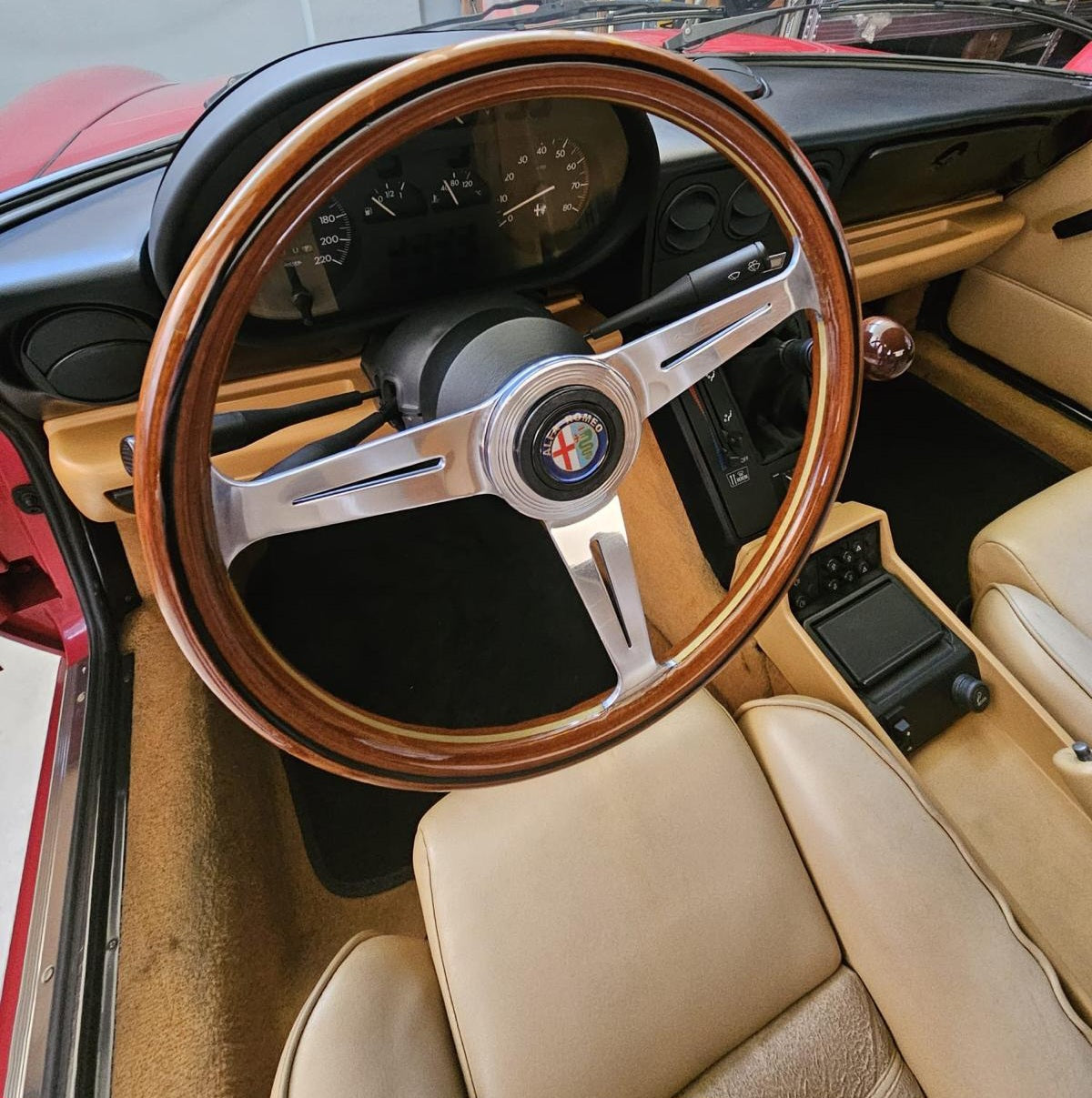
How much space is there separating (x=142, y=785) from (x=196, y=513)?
664 millimetres

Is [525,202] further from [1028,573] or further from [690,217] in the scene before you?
[1028,573]

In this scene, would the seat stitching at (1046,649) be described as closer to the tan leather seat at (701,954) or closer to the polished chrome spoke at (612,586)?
the tan leather seat at (701,954)

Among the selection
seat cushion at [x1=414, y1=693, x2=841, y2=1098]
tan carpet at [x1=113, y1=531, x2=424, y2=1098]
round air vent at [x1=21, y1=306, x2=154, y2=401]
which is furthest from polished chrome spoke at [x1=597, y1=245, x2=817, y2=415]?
tan carpet at [x1=113, y1=531, x2=424, y2=1098]

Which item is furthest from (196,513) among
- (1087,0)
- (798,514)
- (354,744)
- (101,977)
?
(1087,0)

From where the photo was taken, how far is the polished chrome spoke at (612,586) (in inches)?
25.6

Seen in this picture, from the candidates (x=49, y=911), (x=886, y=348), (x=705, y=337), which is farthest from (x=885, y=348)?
(x=49, y=911)

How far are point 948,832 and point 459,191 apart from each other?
2.68ft

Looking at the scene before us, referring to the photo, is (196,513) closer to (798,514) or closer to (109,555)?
(798,514)

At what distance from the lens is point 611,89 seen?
1.64 feet

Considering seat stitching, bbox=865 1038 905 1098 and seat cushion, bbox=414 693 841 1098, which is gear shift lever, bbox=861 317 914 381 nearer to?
seat cushion, bbox=414 693 841 1098

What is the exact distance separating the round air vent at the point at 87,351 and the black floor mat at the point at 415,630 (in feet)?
2.07

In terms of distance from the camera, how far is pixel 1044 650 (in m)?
0.93

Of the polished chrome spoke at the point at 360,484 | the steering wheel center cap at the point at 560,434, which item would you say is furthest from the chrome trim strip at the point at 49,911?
the steering wheel center cap at the point at 560,434

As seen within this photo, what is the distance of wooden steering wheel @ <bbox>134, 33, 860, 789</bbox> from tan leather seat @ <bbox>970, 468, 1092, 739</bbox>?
1.48ft
